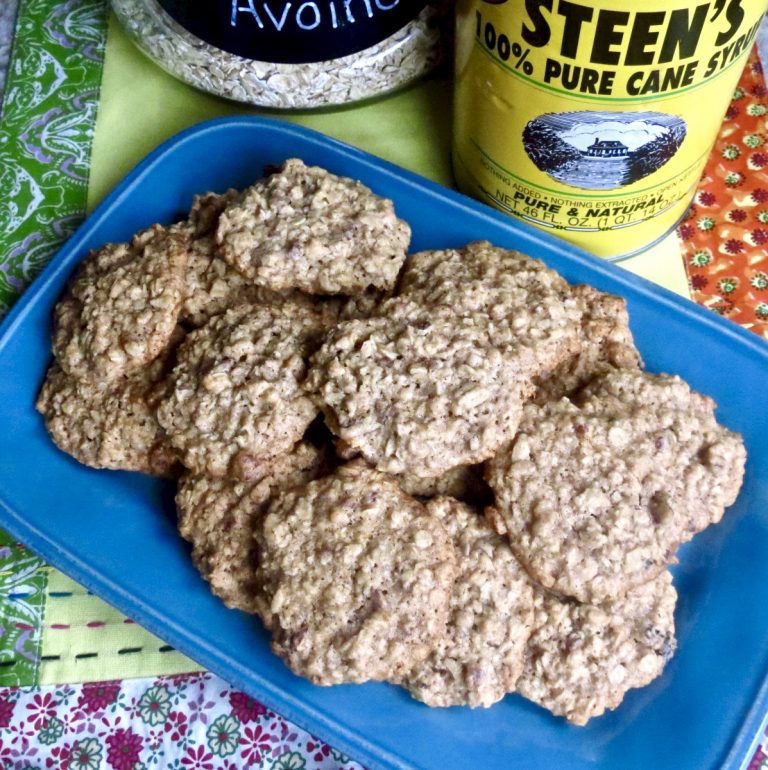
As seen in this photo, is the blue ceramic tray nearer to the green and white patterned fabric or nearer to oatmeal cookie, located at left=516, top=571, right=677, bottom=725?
oatmeal cookie, located at left=516, top=571, right=677, bottom=725

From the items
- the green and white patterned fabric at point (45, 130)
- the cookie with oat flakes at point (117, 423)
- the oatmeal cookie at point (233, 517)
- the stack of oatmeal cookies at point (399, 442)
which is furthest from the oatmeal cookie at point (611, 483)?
the green and white patterned fabric at point (45, 130)

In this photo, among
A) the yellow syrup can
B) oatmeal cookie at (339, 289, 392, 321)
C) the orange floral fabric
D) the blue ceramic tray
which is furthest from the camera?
the orange floral fabric

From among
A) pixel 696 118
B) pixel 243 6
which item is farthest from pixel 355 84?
pixel 696 118

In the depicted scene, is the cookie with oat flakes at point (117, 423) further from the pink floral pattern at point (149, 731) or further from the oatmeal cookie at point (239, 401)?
the pink floral pattern at point (149, 731)

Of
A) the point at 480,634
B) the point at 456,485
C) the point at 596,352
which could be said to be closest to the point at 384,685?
the point at 480,634

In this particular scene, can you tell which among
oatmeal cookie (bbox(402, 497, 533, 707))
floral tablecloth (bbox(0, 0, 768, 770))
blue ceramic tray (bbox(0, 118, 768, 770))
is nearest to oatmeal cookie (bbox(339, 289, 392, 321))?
blue ceramic tray (bbox(0, 118, 768, 770))

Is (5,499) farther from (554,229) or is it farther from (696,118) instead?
(696,118)
